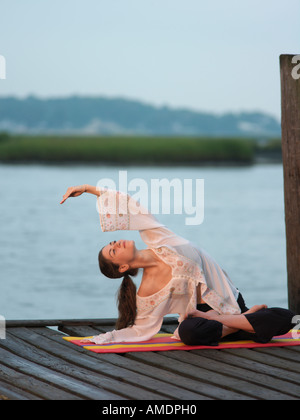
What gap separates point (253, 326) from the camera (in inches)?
167

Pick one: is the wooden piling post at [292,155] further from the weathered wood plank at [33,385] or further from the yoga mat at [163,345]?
the weathered wood plank at [33,385]

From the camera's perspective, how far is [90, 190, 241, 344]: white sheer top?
427 centimetres

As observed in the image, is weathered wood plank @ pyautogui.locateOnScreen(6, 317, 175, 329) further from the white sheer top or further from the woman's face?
the woman's face

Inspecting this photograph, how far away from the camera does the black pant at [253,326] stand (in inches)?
164

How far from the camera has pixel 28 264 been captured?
636 inches

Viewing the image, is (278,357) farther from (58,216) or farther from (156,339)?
(58,216)

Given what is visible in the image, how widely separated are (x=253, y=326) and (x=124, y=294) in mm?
681

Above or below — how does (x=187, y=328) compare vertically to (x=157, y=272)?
below

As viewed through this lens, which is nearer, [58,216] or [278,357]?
[278,357]

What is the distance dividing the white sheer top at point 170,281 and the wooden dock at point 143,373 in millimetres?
229

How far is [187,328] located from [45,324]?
1.05 m

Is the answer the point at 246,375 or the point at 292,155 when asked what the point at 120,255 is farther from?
the point at 292,155

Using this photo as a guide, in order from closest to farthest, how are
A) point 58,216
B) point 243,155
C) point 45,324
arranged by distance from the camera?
point 45,324, point 58,216, point 243,155

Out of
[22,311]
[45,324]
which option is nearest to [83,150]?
[22,311]
